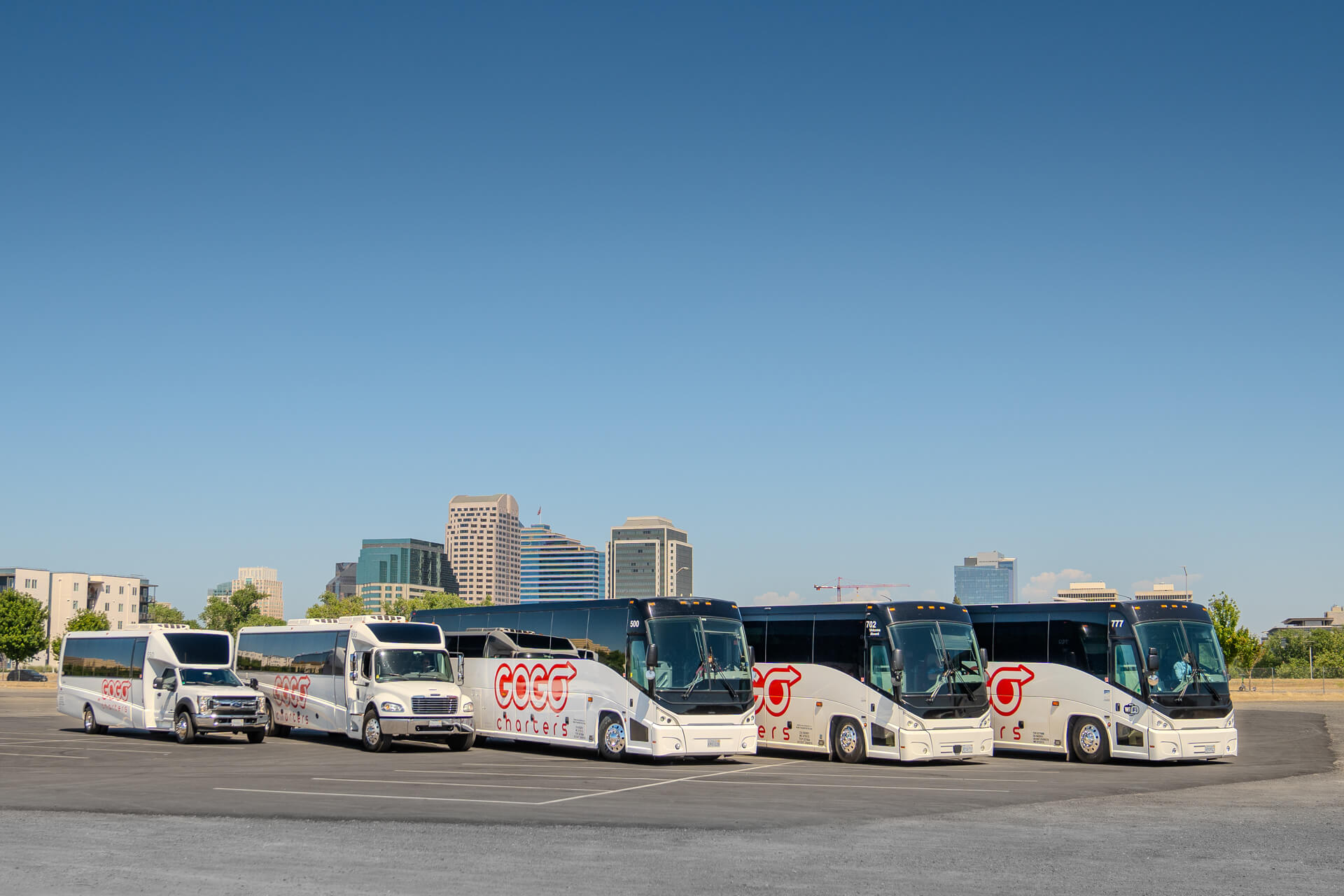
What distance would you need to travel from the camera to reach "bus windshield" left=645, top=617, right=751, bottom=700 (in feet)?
82.9

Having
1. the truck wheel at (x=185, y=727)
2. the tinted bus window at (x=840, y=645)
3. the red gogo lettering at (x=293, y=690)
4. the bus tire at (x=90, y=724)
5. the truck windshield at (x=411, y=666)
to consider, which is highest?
the tinted bus window at (x=840, y=645)

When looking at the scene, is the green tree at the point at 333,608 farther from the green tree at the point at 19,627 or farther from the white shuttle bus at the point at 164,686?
the white shuttle bus at the point at 164,686

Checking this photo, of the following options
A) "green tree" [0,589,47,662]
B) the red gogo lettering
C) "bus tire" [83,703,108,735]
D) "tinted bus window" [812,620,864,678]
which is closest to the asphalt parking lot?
the red gogo lettering

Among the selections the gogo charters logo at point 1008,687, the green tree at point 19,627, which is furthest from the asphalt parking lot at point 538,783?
the green tree at point 19,627

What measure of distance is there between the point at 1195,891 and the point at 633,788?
10553 millimetres

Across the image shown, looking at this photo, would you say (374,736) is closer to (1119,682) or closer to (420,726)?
(420,726)

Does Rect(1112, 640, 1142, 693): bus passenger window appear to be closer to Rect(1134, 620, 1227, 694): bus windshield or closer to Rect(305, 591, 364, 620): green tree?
Rect(1134, 620, 1227, 694): bus windshield

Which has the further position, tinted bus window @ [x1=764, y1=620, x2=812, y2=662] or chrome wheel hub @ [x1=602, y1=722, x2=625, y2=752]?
tinted bus window @ [x1=764, y1=620, x2=812, y2=662]

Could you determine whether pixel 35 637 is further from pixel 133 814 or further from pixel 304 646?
pixel 133 814

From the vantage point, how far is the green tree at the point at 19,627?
343 feet

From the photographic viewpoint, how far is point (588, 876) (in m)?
11.7

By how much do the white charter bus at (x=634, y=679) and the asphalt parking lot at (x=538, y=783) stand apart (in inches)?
24.1

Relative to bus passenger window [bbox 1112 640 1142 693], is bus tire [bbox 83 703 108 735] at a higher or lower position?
lower

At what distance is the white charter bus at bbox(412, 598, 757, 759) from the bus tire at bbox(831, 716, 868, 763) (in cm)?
207
